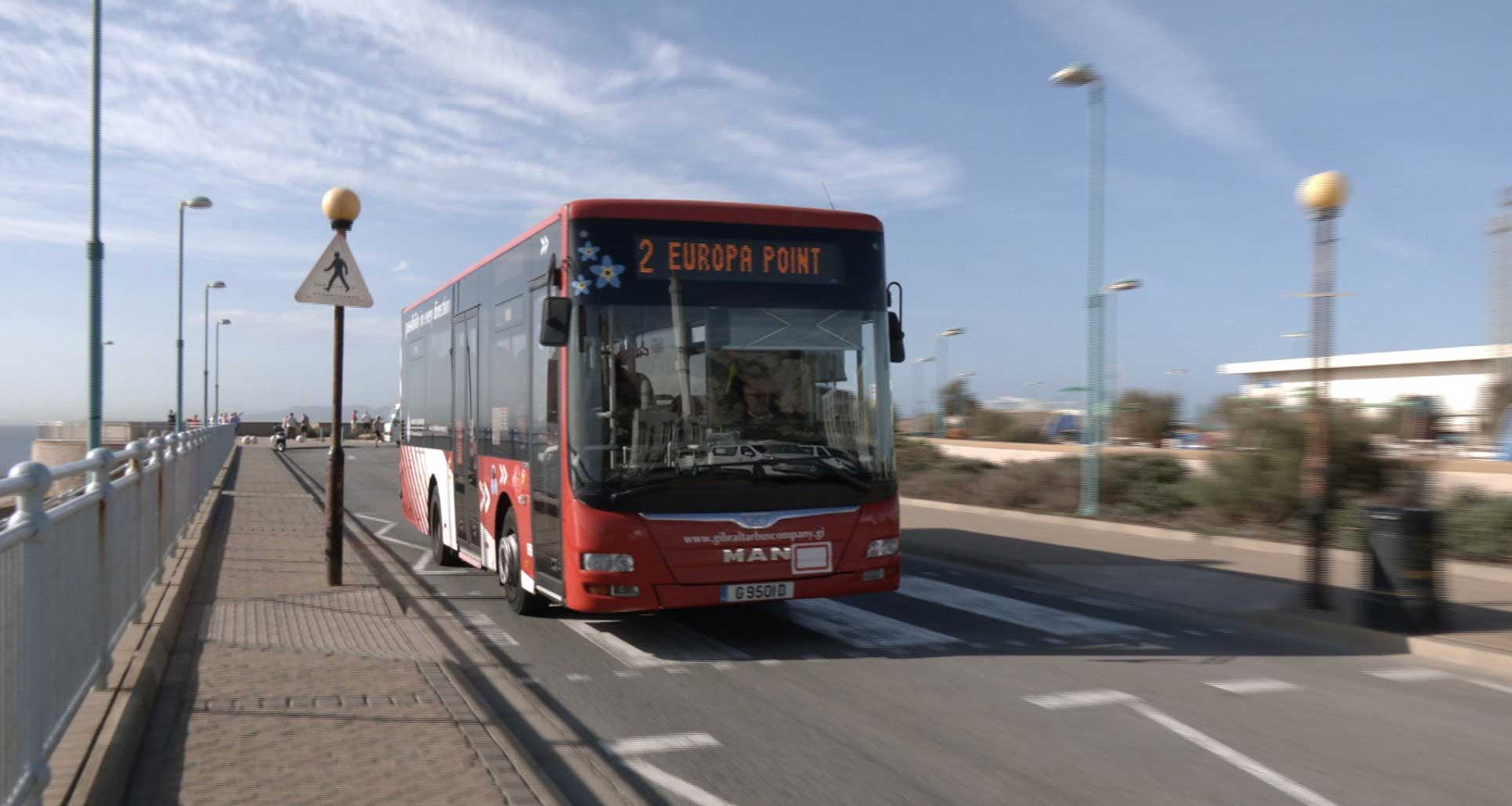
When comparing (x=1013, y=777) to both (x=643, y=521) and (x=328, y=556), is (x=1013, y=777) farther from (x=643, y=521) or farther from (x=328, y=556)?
(x=328, y=556)

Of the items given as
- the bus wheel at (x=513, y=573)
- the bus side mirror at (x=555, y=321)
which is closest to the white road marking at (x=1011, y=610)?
the bus wheel at (x=513, y=573)

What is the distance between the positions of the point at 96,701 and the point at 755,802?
315 cm

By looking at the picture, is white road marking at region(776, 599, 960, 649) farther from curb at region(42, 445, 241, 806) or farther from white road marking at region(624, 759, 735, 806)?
curb at region(42, 445, 241, 806)

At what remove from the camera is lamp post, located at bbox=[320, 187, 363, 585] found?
436 inches

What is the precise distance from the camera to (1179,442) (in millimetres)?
32312

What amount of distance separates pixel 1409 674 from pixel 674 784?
17.7 ft

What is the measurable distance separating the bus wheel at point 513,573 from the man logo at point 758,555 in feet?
7.59

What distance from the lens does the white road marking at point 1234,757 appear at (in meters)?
5.45

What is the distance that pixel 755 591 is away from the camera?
850 cm

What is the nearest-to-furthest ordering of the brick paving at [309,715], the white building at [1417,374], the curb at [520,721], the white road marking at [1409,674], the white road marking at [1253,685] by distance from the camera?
the brick paving at [309,715]
the curb at [520,721]
the white road marking at [1253,685]
the white road marking at [1409,674]
the white building at [1417,374]

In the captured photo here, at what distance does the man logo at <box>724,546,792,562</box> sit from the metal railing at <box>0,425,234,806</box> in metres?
3.76

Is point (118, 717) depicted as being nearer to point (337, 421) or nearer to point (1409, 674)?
point (337, 421)

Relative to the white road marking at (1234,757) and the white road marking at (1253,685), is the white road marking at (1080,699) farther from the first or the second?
the white road marking at (1253,685)

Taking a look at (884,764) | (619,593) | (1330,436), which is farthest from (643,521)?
(1330,436)
